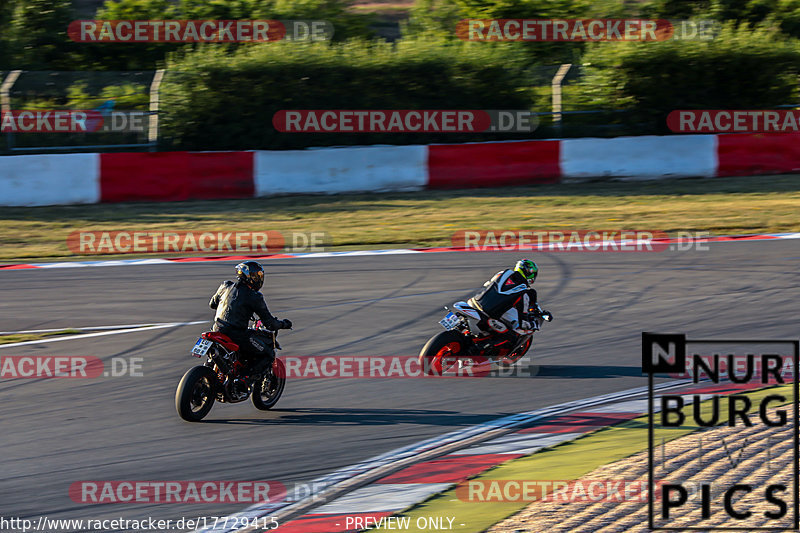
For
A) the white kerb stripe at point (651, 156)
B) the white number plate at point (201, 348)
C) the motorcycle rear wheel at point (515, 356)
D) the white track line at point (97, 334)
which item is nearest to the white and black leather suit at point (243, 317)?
the white number plate at point (201, 348)

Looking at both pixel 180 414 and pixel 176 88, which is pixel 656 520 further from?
pixel 176 88

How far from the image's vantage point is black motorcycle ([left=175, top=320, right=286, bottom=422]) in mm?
7711

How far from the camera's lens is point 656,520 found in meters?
5.32

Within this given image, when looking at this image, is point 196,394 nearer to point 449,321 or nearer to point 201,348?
point 201,348

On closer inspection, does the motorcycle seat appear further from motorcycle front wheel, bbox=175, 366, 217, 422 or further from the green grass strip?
the green grass strip

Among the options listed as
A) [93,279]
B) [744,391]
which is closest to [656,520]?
[744,391]

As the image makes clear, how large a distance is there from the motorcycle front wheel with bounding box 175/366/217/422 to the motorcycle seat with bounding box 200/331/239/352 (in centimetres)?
23

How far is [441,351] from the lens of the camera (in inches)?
359

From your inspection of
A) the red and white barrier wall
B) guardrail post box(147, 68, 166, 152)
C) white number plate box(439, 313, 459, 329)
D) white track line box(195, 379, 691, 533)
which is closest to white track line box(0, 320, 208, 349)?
white number plate box(439, 313, 459, 329)

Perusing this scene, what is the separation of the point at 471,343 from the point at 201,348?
275 centimetres

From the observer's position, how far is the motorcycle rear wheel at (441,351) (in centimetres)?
911

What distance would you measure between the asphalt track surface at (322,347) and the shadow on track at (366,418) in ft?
0.06

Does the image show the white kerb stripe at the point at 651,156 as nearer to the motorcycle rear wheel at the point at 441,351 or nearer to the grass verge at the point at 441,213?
the grass verge at the point at 441,213

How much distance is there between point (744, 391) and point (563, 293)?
12.6ft
